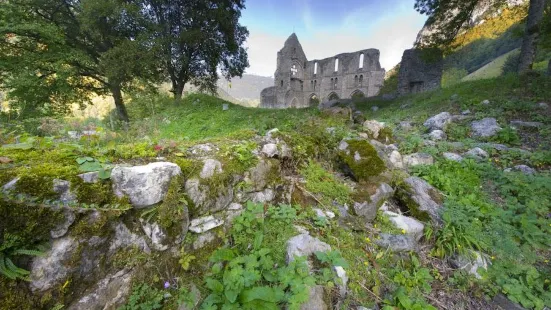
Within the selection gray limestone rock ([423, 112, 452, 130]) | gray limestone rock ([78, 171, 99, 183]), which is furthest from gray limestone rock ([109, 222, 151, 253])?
gray limestone rock ([423, 112, 452, 130])

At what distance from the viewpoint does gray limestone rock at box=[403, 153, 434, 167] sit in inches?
175

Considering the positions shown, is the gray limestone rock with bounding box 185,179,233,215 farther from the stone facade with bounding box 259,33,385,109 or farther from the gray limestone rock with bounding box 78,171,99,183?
the stone facade with bounding box 259,33,385,109

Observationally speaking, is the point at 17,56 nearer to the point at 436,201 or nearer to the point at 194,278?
the point at 194,278

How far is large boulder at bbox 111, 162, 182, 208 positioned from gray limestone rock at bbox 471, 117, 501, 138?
752 cm

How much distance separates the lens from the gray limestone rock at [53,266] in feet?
5.12

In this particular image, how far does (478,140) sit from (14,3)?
2009 centimetres

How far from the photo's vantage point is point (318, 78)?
3966 cm

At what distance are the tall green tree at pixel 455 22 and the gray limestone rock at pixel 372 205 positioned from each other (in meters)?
11.6

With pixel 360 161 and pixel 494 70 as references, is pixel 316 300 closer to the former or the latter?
pixel 360 161

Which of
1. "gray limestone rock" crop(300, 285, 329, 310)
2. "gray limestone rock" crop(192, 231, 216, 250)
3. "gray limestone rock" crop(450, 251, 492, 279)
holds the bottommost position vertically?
"gray limestone rock" crop(450, 251, 492, 279)

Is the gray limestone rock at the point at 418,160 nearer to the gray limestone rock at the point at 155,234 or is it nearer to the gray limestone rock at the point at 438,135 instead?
the gray limestone rock at the point at 438,135

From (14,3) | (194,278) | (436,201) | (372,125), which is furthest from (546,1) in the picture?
(14,3)

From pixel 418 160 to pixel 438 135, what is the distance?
90.1 inches

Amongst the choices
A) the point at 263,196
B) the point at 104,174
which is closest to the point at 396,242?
the point at 263,196
